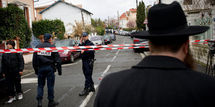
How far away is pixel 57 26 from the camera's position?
27.0 metres

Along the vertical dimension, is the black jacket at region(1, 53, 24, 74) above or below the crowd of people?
below

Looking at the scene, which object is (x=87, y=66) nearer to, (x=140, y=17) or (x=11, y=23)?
(x=11, y=23)

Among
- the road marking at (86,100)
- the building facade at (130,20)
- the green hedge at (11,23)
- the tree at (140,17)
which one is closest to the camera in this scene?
the road marking at (86,100)

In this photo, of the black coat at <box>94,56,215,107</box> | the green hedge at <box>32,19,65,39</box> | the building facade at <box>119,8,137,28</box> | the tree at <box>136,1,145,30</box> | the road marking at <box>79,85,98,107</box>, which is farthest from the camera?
the building facade at <box>119,8,137,28</box>

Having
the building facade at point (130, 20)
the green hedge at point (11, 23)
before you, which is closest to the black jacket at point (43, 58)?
the green hedge at point (11, 23)

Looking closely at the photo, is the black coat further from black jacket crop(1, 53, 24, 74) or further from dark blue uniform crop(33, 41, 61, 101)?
black jacket crop(1, 53, 24, 74)

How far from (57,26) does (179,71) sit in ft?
88.6

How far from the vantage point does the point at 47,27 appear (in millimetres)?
25688

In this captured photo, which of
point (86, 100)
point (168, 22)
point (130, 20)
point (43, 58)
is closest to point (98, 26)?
point (130, 20)

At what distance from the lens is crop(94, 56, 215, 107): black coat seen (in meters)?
1.24

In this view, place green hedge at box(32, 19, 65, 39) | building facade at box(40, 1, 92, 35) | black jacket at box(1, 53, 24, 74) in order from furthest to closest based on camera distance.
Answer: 1. building facade at box(40, 1, 92, 35)
2. green hedge at box(32, 19, 65, 39)
3. black jacket at box(1, 53, 24, 74)

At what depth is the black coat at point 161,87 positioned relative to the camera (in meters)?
1.24

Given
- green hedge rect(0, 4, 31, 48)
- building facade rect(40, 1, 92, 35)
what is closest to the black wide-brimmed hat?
green hedge rect(0, 4, 31, 48)

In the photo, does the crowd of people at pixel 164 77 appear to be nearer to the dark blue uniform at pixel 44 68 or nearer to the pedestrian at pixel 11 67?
the dark blue uniform at pixel 44 68
